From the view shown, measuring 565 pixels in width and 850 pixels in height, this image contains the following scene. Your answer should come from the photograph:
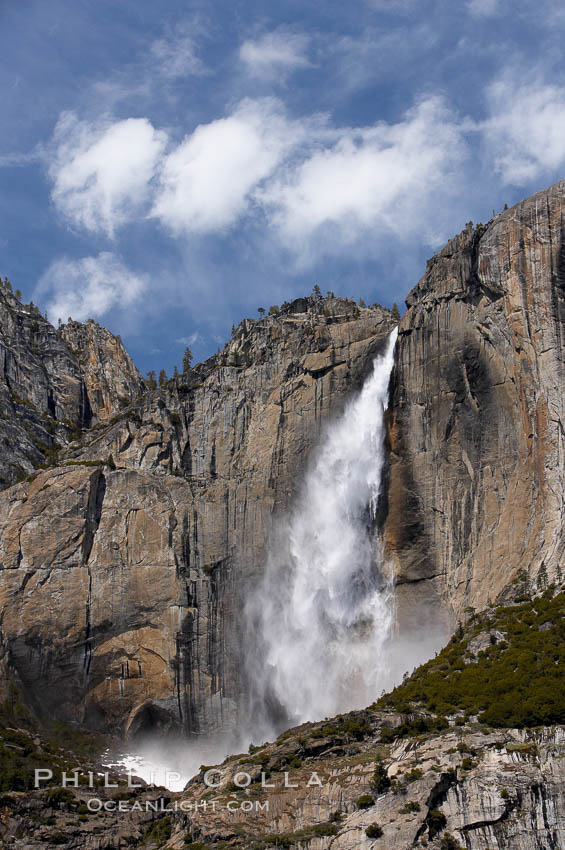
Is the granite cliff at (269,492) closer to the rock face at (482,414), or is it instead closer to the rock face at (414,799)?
the rock face at (482,414)

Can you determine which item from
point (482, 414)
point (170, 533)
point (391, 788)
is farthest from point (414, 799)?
point (170, 533)

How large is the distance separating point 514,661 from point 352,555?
2376 centimetres

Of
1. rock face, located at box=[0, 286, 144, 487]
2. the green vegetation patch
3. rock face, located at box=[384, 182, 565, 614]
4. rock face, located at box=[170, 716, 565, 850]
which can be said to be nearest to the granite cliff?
rock face, located at box=[384, 182, 565, 614]

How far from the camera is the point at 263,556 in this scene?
87188 millimetres

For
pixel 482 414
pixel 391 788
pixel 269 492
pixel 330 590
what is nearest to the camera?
pixel 391 788

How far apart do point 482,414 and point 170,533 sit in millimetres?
26988

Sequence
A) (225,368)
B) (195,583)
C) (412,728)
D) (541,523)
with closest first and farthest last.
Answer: (412,728), (541,523), (195,583), (225,368)

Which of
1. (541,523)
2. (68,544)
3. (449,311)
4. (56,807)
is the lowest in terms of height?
(56,807)

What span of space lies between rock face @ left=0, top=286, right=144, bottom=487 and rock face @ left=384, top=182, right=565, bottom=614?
119 ft

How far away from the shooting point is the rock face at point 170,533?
84625 mm

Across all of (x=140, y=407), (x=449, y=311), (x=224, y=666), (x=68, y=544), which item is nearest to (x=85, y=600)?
(x=68, y=544)

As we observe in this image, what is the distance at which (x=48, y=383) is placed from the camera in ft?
394

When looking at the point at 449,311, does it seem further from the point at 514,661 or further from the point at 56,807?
the point at 56,807

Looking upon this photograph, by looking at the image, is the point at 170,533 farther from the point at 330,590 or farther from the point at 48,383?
the point at 48,383
